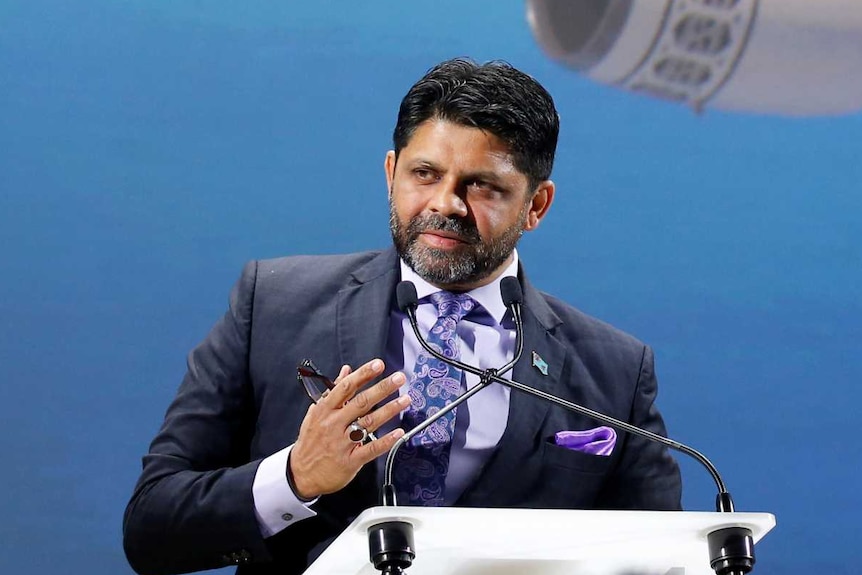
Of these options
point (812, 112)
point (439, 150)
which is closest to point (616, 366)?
point (439, 150)

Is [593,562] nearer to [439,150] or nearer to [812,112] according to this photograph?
[439,150]

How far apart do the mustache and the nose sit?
0.04 feet

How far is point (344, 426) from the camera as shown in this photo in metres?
1.58

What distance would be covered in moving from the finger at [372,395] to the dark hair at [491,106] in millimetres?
747

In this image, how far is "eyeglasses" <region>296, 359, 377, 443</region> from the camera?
5.20 ft

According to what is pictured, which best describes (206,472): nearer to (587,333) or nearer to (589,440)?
(589,440)

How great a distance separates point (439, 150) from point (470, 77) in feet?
0.53

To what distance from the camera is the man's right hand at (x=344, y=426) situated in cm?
154

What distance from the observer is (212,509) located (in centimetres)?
187

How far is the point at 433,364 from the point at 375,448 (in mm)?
581

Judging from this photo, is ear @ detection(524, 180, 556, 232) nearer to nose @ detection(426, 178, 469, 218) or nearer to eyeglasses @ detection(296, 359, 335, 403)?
nose @ detection(426, 178, 469, 218)

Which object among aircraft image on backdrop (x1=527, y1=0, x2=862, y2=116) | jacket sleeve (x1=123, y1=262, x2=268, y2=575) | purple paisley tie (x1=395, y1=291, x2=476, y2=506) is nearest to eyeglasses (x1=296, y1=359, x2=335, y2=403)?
jacket sleeve (x1=123, y1=262, x2=268, y2=575)

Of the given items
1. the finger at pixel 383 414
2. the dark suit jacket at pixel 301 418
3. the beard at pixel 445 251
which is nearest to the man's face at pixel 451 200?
the beard at pixel 445 251

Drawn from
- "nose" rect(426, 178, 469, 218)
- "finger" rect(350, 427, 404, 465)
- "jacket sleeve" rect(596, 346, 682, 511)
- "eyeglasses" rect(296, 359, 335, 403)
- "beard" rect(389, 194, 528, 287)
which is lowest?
"finger" rect(350, 427, 404, 465)
